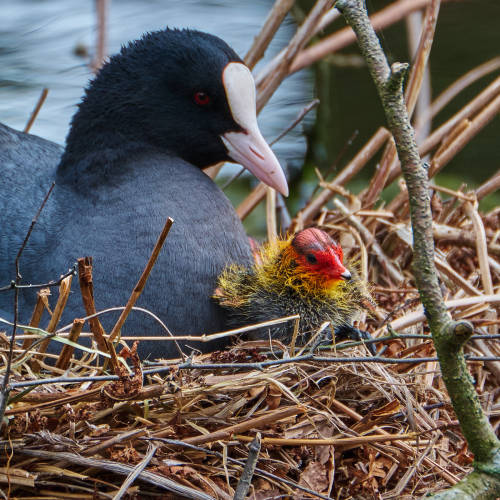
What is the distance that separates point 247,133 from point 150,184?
0.26 meters

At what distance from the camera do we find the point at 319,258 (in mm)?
1830

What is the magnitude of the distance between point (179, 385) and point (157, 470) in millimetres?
146

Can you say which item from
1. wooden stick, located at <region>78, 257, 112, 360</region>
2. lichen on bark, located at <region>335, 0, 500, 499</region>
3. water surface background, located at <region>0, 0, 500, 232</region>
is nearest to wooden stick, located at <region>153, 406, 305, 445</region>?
wooden stick, located at <region>78, 257, 112, 360</region>

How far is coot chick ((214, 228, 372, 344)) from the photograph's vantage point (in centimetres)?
184

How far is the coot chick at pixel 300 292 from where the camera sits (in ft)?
6.03

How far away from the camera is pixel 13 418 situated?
4.55 feet

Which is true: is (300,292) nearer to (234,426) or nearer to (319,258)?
(319,258)

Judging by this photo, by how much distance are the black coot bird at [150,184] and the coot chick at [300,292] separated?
0.19ft

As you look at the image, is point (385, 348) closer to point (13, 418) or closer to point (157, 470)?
point (157, 470)

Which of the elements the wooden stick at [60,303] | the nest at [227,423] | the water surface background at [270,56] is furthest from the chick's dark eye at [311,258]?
the water surface background at [270,56]

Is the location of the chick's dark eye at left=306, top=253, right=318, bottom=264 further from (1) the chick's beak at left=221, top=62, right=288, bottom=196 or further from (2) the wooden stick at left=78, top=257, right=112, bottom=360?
(2) the wooden stick at left=78, top=257, right=112, bottom=360

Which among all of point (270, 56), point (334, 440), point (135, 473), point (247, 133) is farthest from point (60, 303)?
point (270, 56)

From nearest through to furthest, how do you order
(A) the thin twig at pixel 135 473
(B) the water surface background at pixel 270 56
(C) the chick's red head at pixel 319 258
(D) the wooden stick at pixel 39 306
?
(A) the thin twig at pixel 135 473 < (D) the wooden stick at pixel 39 306 < (C) the chick's red head at pixel 319 258 < (B) the water surface background at pixel 270 56

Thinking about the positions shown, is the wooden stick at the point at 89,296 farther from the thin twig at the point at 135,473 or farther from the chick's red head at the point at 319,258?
the chick's red head at the point at 319,258
